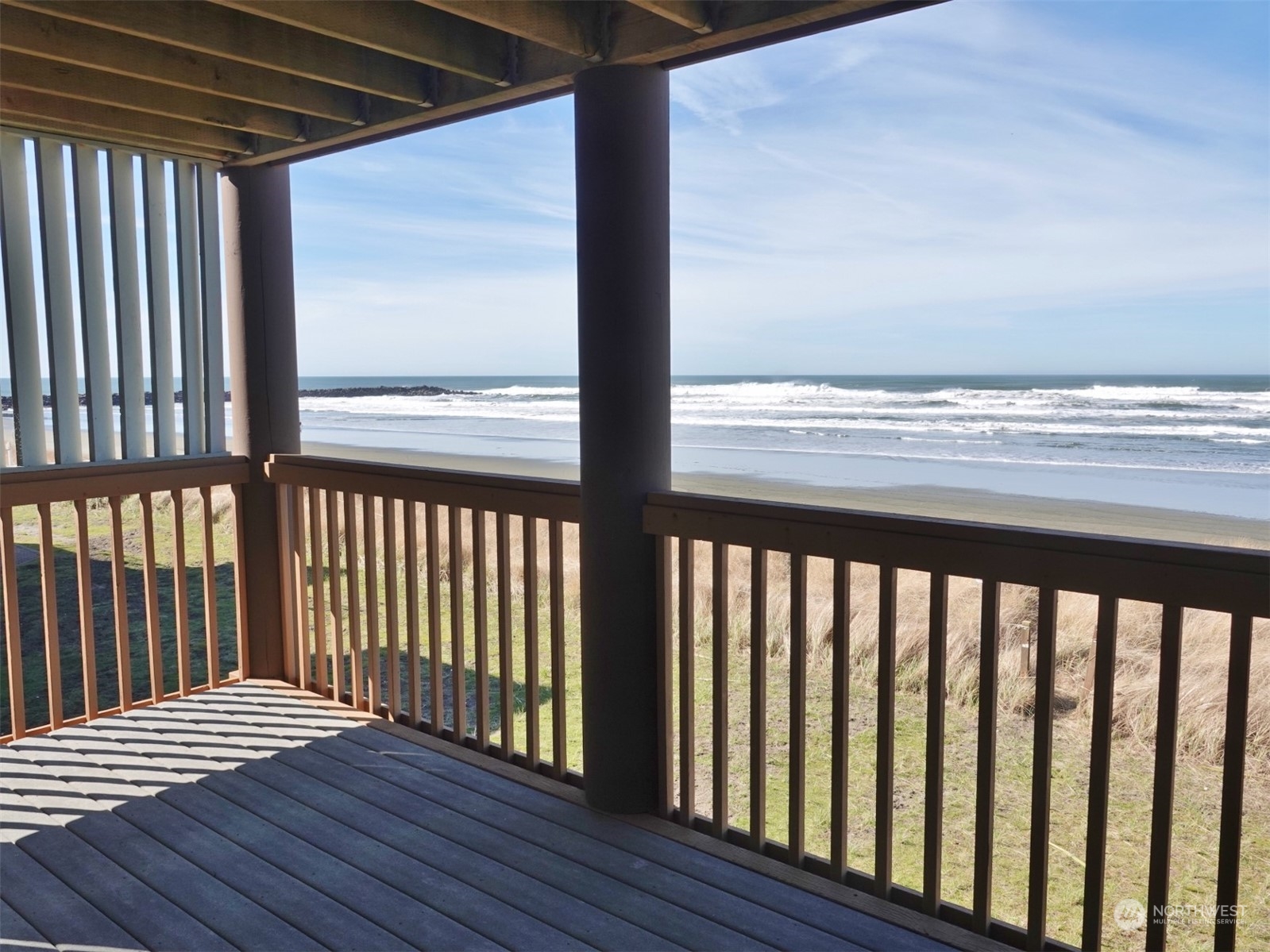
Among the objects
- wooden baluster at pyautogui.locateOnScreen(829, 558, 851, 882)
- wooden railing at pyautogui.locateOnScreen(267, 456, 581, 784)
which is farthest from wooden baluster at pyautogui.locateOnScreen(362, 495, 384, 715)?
wooden baluster at pyautogui.locateOnScreen(829, 558, 851, 882)

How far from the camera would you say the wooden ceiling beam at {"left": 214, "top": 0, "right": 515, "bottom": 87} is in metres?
2.09

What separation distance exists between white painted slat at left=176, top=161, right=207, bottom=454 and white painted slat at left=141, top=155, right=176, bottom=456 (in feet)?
0.19

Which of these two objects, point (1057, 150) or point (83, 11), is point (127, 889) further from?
point (1057, 150)

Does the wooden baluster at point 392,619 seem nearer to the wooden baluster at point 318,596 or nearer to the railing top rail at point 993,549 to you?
the wooden baluster at point 318,596

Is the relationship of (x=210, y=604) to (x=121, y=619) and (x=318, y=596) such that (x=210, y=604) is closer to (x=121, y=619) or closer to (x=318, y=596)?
(x=121, y=619)

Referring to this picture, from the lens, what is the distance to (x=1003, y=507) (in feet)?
40.4

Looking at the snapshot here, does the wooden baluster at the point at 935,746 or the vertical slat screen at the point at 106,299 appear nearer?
the wooden baluster at the point at 935,746

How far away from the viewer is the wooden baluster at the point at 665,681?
2467 mm

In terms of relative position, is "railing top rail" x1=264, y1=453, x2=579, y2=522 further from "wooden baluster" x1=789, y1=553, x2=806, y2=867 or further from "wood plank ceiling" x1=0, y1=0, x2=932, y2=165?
"wood plank ceiling" x1=0, y1=0, x2=932, y2=165

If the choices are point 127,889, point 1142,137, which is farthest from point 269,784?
point 1142,137

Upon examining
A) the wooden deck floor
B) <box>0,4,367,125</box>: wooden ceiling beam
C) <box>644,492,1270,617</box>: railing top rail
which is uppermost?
<box>0,4,367,125</box>: wooden ceiling beam

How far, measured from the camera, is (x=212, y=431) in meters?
3.64

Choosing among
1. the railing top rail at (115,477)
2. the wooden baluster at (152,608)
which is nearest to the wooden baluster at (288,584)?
the railing top rail at (115,477)

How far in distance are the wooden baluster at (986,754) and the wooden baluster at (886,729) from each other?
20 cm
